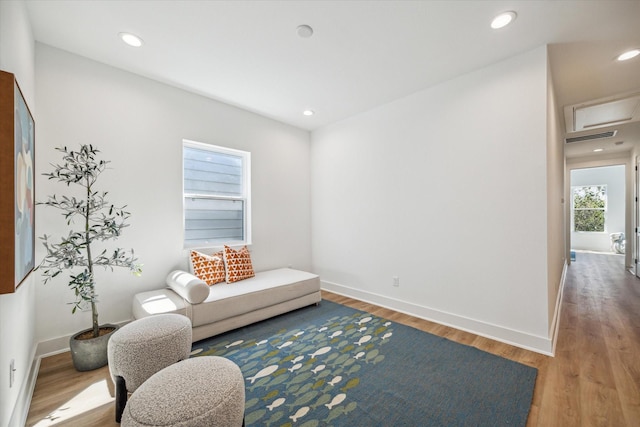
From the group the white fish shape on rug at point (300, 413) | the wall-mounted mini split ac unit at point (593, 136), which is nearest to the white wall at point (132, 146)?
the white fish shape on rug at point (300, 413)

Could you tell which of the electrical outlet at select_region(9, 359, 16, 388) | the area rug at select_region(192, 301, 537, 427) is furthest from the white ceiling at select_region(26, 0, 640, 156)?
the area rug at select_region(192, 301, 537, 427)

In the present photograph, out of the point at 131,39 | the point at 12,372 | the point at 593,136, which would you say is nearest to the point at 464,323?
the point at 12,372

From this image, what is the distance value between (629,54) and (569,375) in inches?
118

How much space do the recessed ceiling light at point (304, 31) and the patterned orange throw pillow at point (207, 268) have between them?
8.46 ft

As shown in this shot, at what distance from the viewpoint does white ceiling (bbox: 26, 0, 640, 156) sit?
Result: 6.50 feet

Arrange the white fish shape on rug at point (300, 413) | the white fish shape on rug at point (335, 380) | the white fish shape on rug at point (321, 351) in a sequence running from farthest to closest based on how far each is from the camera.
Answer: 1. the white fish shape on rug at point (321, 351)
2. the white fish shape on rug at point (335, 380)
3. the white fish shape on rug at point (300, 413)

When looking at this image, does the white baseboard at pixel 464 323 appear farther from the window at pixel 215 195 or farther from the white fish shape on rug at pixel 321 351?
the window at pixel 215 195

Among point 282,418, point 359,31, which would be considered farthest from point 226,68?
point 282,418

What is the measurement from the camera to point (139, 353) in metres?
1.65

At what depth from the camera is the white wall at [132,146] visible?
242 centimetres

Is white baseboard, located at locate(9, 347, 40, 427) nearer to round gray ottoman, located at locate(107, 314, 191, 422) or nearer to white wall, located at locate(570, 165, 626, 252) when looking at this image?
round gray ottoman, located at locate(107, 314, 191, 422)

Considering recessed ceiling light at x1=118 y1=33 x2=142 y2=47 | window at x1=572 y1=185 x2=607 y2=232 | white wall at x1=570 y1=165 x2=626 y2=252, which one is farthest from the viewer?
window at x1=572 y1=185 x2=607 y2=232

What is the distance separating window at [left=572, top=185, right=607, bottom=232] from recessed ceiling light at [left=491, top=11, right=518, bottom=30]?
10880 millimetres

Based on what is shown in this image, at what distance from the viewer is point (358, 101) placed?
3602mm
